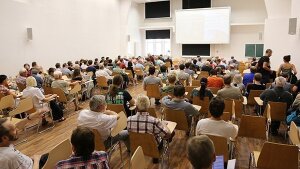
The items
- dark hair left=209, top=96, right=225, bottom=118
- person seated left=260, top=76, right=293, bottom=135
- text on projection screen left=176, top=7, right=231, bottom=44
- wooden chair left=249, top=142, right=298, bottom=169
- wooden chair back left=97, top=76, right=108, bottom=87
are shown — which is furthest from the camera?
text on projection screen left=176, top=7, right=231, bottom=44

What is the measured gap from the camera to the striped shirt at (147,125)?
348cm

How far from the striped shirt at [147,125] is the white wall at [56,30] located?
27.9 ft

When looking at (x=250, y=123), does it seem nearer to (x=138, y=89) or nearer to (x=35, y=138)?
(x=35, y=138)

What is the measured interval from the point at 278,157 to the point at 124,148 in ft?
9.43

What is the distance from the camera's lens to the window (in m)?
20.1

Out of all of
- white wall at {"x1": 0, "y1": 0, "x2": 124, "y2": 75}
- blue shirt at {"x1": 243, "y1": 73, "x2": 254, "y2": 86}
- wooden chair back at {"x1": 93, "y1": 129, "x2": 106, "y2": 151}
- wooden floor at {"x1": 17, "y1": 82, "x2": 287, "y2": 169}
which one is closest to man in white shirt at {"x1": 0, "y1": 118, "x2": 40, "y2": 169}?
wooden chair back at {"x1": 93, "y1": 129, "x2": 106, "y2": 151}

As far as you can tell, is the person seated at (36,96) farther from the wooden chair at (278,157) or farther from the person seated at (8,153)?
the wooden chair at (278,157)

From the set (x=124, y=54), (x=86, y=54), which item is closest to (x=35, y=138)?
(x=86, y=54)

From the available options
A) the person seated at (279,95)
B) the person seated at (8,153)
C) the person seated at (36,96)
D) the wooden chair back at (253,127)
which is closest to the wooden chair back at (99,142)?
the person seated at (8,153)

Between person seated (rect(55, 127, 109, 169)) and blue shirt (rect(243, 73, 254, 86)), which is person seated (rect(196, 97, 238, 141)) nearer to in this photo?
person seated (rect(55, 127, 109, 169))

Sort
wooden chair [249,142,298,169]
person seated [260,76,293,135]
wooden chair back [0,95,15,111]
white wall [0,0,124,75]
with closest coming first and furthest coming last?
wooden chair [249,142,298,169], person seated [260,76,293,135], wooden chair back [0,95,15,111], white wall [0,0,124,75]

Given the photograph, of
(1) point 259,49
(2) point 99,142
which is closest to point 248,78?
(2) point 99,142

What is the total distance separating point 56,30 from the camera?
12344 mm

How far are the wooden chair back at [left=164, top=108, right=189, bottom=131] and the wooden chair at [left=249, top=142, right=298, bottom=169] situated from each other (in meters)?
1.54
